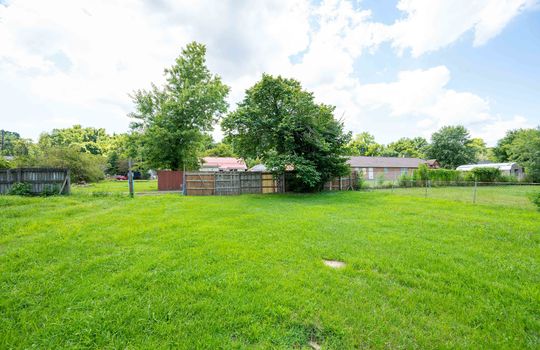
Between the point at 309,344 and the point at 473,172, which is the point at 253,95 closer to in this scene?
the point at 309,344

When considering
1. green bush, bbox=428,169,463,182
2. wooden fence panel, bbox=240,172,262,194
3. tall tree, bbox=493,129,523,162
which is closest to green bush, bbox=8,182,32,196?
wooden fence panel, bbox=240,172,262,194

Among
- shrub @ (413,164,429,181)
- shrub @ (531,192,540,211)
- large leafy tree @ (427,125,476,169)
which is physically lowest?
shrub @ (531,192,540,211)

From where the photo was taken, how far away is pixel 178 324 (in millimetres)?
2197

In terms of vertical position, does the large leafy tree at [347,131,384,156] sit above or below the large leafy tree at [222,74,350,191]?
above

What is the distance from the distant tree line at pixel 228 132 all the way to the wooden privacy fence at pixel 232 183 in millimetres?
1099

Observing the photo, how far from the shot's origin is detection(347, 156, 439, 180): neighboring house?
98.2 ft

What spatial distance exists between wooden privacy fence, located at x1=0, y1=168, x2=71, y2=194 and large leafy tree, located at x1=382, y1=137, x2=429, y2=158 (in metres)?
53.2

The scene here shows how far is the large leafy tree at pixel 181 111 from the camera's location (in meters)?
18.0

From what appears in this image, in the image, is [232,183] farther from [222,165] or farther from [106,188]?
[222,165]

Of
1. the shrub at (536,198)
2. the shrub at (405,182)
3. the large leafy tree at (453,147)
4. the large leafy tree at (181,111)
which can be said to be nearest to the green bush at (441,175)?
the shrub at (405,182)

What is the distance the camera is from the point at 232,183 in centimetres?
1456

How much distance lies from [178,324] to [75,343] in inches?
34.0

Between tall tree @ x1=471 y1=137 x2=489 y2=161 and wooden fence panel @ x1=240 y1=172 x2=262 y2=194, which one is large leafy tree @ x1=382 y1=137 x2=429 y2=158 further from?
wooden fence panel @ x1=240 y1=172 x2=262 y2=194

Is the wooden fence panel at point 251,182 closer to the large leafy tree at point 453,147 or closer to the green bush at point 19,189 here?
the green bush at point 19,189
